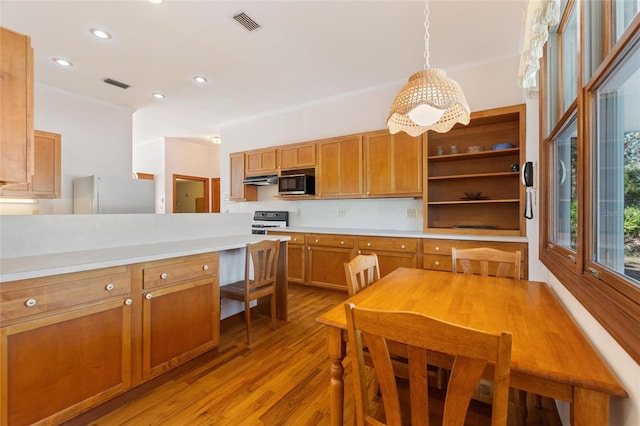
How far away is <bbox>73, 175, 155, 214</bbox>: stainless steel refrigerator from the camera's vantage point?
3.77m

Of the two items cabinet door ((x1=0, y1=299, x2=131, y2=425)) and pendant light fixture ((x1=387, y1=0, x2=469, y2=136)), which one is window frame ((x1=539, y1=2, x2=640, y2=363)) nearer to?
pendant light fixture ((x1=387, y1=0, x2=469, y2=136))

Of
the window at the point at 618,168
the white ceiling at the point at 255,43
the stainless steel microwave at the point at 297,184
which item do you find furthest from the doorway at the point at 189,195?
the window at the point at 618,168

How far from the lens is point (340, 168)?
3998 millimetres

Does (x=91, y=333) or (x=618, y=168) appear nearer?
(x=618, y=168)

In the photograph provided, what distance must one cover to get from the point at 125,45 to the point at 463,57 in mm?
3543

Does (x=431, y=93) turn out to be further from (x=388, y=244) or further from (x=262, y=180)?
(x=262, y=180)

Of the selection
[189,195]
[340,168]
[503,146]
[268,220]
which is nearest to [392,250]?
[340,168]

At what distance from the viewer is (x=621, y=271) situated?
892mm

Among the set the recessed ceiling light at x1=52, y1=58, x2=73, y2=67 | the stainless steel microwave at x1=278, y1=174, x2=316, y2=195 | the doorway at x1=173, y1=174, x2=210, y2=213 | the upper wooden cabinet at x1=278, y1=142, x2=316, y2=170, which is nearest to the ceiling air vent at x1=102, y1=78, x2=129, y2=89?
the recessed ceiling light at x1=52, y1=58, x2=73, y2=67

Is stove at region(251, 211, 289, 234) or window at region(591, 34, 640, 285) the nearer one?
window at region(591, 34, 640, 285)

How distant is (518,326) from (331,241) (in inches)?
111

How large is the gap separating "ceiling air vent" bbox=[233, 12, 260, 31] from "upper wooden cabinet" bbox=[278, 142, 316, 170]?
1.85m

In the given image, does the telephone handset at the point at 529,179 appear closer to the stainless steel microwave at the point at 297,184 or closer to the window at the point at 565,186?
the window at the point at 565,186

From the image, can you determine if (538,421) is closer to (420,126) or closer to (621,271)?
(621,271)
